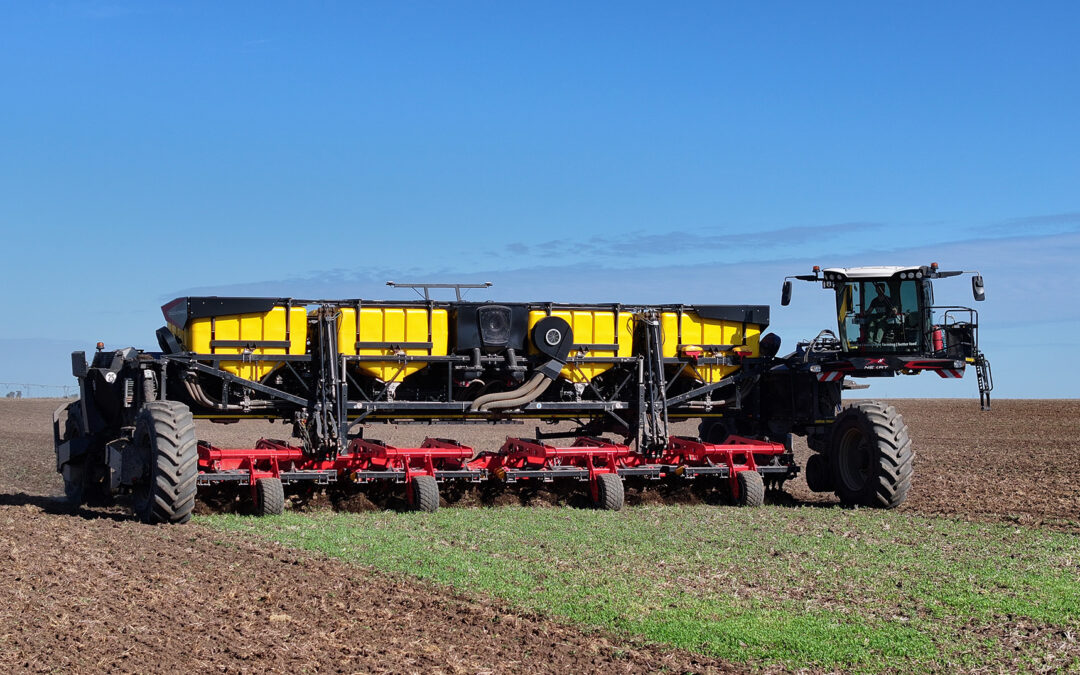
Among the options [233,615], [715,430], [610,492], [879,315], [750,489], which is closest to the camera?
[233,615]

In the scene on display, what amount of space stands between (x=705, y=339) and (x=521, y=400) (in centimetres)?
345

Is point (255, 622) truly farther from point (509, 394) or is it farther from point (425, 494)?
point (509, 394)

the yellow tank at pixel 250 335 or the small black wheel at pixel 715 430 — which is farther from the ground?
the yellow tank at pixel 250 335

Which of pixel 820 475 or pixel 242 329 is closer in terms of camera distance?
pixel 242 329

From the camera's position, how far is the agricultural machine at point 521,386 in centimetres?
1661

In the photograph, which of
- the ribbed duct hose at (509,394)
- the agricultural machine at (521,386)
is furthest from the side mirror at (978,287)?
the ribbed duct hose at (509,394)

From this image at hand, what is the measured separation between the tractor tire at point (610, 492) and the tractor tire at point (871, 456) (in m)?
3.62

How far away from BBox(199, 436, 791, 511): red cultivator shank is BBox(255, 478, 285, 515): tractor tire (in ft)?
0.25

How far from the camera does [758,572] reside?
1111 cm

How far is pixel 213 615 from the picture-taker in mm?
9000

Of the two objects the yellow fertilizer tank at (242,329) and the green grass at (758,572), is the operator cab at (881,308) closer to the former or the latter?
the green grass at (758,572)

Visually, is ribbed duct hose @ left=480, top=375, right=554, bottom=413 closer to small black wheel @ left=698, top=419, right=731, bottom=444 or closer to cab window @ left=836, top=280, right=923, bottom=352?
small black wheel @ left=698, top=419, right=731, bottom=444

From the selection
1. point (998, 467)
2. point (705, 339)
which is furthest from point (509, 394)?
point (998, 467)

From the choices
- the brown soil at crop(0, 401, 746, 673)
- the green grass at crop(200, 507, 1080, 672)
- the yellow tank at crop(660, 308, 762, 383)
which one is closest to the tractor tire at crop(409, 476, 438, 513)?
the green grass at crop(200, 507, 1080, 672)
